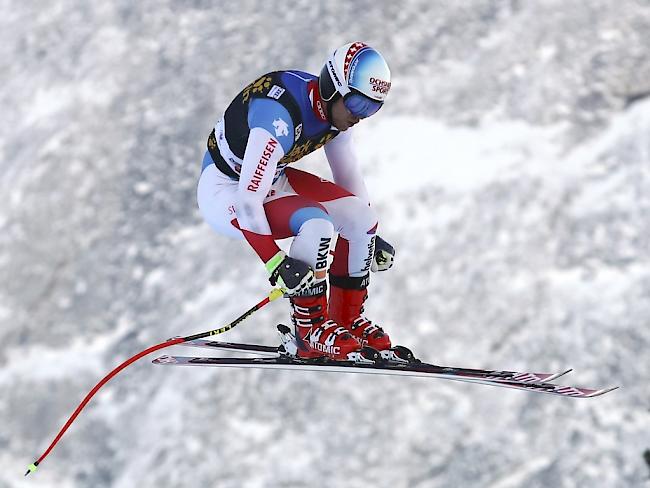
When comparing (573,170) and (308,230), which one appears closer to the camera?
(308,230)

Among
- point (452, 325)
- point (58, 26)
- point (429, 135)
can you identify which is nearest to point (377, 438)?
point (452, 325)

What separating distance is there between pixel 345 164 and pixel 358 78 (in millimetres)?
1735

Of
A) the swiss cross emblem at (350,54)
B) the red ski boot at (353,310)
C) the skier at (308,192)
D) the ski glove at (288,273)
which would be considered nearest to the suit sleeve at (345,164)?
the skier at (308,192)

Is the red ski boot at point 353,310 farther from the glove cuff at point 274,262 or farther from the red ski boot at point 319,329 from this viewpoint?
the glove cuff at point 274,262

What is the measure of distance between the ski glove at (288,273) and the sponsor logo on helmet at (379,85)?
194 cm

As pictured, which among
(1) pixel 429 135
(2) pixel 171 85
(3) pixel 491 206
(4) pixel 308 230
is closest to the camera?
(4) pixel 308 230

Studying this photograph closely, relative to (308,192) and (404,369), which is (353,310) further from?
(308,192)

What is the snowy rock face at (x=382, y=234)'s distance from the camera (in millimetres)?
56125

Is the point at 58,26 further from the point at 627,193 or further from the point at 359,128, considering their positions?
the point at 627,193

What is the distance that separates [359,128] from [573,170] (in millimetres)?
13243

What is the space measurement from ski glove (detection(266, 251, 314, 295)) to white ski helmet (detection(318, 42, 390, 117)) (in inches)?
65.7

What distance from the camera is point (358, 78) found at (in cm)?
1068

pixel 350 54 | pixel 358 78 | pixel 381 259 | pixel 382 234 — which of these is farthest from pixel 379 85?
pixel 382 234

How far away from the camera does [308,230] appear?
11047 millimetres
